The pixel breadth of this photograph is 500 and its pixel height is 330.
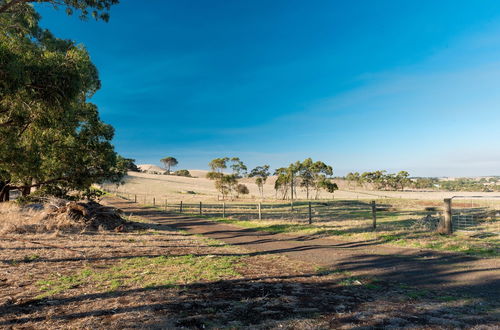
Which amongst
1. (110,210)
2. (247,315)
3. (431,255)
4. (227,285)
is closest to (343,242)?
(431,255)

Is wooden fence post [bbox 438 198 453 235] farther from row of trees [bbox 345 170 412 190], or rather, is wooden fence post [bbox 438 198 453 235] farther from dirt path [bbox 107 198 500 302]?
row of trees [bbox 345 170 412 190]

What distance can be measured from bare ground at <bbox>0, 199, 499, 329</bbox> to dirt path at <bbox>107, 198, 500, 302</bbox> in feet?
0.09

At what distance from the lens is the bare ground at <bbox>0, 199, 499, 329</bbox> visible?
4.16 metres

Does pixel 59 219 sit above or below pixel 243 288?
above

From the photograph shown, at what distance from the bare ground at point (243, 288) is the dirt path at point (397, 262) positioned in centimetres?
3

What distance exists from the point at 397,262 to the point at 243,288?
4.78 metres

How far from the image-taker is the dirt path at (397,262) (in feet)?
19.3

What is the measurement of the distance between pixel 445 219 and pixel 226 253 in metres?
8.84

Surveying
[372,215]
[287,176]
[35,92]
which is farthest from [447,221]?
[287,176]

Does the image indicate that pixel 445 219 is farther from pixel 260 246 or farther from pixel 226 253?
pixel 226 253

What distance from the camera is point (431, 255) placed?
8.20 metres

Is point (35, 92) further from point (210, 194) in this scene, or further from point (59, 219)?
point (210, 194)

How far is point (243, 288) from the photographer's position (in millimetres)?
5633

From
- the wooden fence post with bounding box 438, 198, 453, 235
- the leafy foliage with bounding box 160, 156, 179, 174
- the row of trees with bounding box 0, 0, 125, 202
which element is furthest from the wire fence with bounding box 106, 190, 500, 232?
the leafy foliage with bounding box 160, 156, 179, 174
